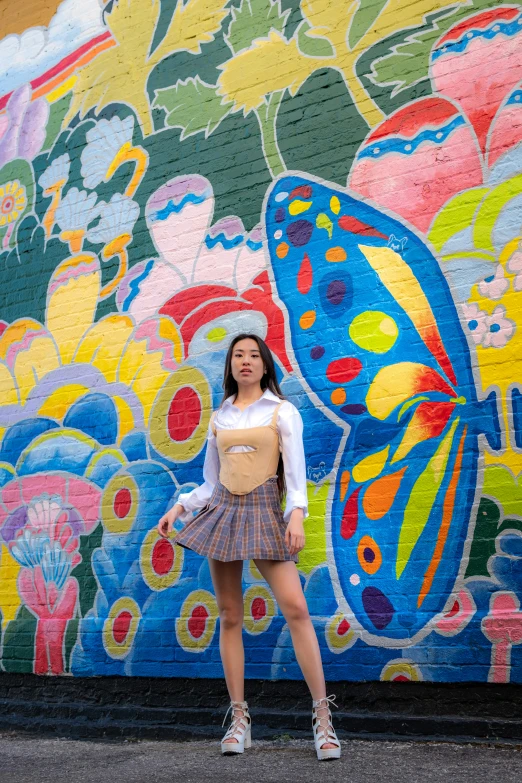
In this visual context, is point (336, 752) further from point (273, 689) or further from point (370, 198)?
point (370, 198)

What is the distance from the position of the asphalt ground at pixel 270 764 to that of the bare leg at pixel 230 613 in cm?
32

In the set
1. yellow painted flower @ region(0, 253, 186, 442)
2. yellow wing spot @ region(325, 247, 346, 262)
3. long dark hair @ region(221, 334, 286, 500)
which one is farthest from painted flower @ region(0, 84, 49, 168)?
long dark hair @ region(221, 334, 286, 500)

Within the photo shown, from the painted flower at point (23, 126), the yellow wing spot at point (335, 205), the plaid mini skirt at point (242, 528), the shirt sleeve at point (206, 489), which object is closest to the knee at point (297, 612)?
the plaid mini skirt at point (242, 528)

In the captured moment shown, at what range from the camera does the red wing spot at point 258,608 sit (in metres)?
4.32

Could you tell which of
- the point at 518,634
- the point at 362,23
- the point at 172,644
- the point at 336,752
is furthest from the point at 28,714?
the point at 362,23

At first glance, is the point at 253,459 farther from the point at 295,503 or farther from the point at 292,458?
the point at 295,503

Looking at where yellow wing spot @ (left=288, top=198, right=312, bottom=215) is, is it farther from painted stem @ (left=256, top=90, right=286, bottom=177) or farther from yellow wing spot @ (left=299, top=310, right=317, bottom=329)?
yellow wing spot @ (left=299, top=310, right=317, bottom=329)

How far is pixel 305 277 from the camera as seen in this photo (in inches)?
175

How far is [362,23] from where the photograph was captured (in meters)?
4.45

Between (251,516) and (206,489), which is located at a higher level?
(206,489)

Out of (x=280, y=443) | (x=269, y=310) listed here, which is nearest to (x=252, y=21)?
(x=269, y=310)

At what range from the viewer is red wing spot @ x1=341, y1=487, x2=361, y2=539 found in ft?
13.5

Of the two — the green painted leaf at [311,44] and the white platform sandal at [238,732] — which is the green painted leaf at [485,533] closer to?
the white platform sandal at [238,732]

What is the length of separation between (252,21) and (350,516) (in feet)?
9.37
